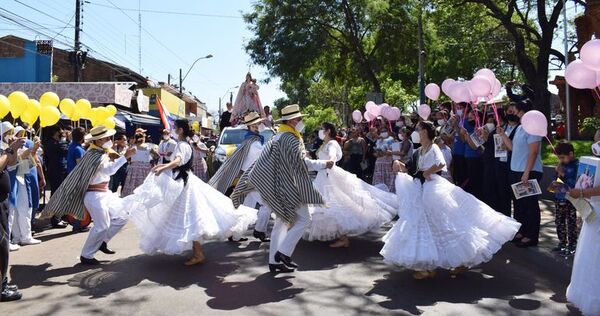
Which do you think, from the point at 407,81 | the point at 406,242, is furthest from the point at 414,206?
the point at 407,81

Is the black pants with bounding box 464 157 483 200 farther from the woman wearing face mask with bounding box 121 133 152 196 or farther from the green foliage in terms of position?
the green foliage

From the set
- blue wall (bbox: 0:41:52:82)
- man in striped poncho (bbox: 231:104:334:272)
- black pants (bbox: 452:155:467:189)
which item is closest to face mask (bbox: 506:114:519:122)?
black pants (bbox: 452:155:467:189)

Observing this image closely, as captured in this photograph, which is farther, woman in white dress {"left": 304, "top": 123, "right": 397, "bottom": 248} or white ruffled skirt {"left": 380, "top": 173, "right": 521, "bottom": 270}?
woman in white dress {"left": 304, "top": 123, "right": 397, "bottom": 248}

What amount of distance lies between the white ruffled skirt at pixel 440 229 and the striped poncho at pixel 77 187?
383 cm

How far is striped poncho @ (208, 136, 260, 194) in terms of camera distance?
8727mm

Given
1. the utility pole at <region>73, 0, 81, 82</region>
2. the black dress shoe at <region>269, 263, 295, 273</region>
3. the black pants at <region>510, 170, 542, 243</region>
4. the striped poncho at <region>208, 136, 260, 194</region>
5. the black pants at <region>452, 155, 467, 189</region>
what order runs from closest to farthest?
the black dress shoe at <region>269, 263, 295, 273</region> → the black pants at <region>510, 170, 542, 243</region> → the striped poncho at <region>208, 136, 260, 194</region> → the black pants at <region>452, 155, 467, 189</region> → the utility pole at <region>73, 0, 81, 82</region>

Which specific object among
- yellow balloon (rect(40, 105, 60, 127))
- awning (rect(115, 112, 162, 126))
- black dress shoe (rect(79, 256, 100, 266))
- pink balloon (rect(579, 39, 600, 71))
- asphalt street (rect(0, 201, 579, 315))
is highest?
awning (rect(115, 112, 162, 126))

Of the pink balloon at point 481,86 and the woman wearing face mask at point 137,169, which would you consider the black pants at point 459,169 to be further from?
the woman wearing face mask at point 137,169

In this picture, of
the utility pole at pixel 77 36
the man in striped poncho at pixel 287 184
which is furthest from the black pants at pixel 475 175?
the utility pole at pixel 77 36

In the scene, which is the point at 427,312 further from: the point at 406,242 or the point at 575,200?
the point at 575,200

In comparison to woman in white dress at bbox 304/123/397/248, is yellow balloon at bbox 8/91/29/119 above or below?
above

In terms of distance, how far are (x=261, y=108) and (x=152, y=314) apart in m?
5.93

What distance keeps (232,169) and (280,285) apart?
321 centimetres

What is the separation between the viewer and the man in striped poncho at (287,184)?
20.7 ft
